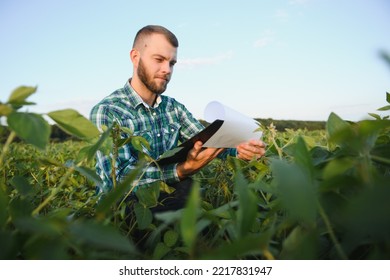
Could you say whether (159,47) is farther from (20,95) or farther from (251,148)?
(20,95)

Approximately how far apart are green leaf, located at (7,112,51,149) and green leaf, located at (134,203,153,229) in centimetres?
33

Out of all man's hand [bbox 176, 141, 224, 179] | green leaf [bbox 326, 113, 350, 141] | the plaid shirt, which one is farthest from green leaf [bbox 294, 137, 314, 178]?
the plaid shirt

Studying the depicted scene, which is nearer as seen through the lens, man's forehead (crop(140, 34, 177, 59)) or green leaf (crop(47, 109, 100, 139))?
green leaf (crop(47, 109, 100, 139))

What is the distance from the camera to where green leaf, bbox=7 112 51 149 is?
346 millimetres

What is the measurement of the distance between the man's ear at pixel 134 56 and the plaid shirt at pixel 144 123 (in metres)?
0.25

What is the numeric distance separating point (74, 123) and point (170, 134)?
1.54m

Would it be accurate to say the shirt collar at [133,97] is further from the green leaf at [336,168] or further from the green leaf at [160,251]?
the green leaf at [336,168]

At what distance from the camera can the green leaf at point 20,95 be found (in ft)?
1.21

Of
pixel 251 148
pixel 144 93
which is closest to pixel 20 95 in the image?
pixel 251 148

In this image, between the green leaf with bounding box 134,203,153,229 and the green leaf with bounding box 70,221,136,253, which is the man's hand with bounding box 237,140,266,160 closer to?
the green leaf with bounding box 134,203,153,229

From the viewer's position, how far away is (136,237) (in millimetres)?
764
